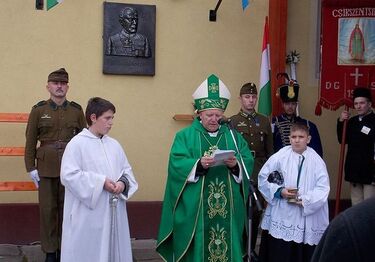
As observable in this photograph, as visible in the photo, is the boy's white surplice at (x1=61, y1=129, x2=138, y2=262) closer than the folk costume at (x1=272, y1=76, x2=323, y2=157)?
Yes

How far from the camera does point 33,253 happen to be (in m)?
6.52

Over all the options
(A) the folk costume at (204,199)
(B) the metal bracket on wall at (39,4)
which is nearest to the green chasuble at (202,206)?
(A) the folk costume at (204,199)

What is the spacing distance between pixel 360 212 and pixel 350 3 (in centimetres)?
638

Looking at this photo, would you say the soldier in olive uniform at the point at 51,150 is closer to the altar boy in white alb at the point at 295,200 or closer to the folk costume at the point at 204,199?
the folk costume at the point at 204,199

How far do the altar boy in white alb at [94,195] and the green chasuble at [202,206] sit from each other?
408 millimetres

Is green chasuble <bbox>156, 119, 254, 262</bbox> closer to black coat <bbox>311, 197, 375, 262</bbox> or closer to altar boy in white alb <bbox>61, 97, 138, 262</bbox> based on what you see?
altar boy in white alb <bbox>61, 97, 138, 262</bbox>

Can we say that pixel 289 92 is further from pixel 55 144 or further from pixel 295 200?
pixel 55 144

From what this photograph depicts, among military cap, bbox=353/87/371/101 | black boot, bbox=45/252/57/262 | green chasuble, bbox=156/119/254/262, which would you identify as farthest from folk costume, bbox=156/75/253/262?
military cap, bbox=353/87/371/101

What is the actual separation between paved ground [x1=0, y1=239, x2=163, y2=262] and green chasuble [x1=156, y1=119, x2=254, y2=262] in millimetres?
1521

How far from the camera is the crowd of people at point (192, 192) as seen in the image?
482cm

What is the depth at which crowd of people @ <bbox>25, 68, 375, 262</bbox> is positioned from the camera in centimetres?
482

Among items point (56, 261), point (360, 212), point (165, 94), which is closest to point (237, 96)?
point (165, 94)

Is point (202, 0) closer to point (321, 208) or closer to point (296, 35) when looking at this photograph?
point (296, 35)

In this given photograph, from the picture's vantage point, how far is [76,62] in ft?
23.0
